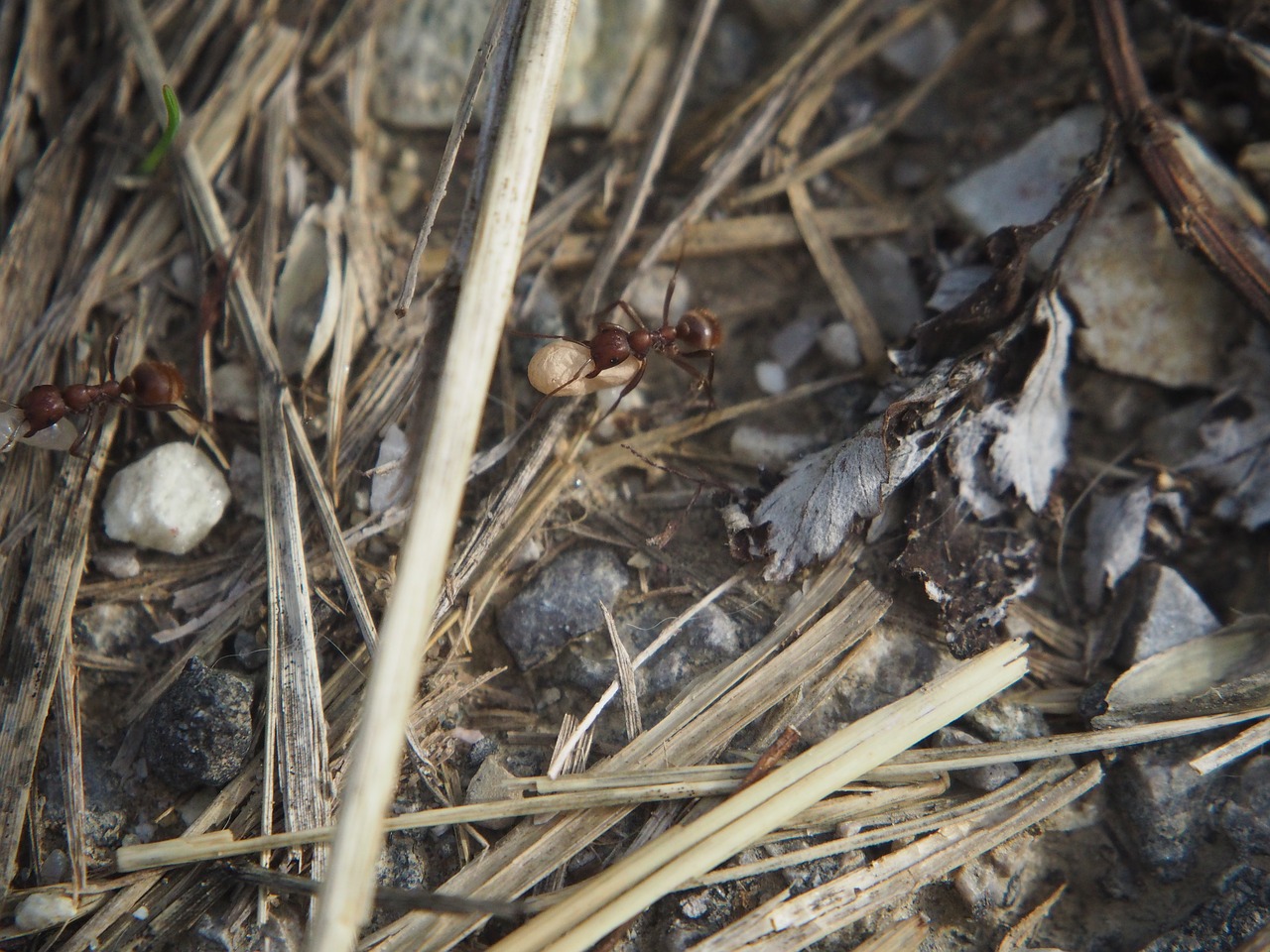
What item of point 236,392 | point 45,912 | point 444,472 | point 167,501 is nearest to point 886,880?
point 444,472

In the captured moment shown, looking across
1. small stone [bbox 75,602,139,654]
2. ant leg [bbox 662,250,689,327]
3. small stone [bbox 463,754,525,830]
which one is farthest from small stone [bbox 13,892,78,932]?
ant leg [bbox 662,250,689,327]

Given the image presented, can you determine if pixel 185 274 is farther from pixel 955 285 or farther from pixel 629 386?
pixel 955 285

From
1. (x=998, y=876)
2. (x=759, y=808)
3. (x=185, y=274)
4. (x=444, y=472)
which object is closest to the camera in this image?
(x=444, y=472)

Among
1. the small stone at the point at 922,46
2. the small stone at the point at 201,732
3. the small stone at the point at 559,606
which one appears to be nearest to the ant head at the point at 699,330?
the small stone at the point at 559,606

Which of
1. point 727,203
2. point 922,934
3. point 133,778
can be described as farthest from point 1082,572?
point 133,778

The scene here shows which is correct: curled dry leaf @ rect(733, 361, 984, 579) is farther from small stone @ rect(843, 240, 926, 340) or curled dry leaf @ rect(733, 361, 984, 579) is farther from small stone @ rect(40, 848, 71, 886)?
small stone @ rect(40, 848, 71, 886)

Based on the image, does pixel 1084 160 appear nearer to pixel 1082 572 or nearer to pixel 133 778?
pixel 1082 572
